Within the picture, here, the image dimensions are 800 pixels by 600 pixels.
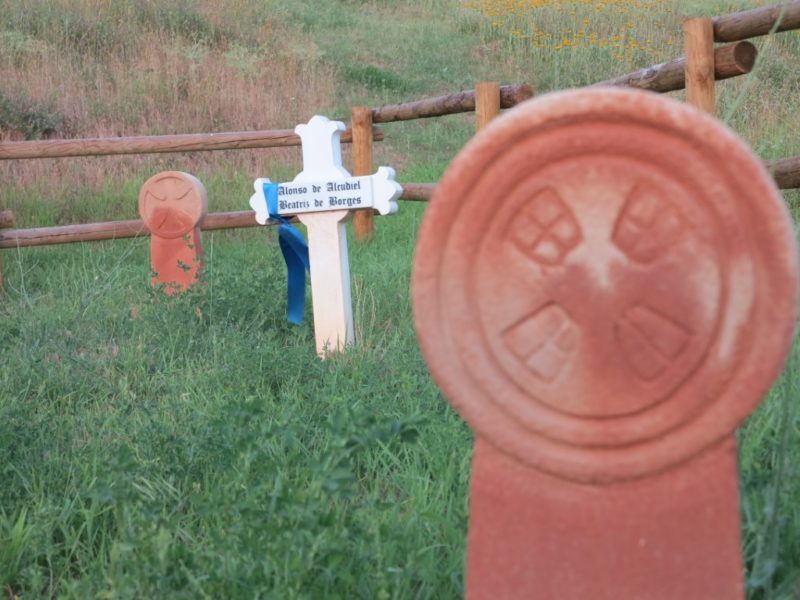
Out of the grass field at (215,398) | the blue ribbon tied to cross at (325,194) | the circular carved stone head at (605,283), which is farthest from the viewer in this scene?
the blue ribbon tied to cross at (325,194)

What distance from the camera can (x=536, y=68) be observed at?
1417 centimetres

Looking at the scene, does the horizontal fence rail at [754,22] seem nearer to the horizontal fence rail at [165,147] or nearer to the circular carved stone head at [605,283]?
the horizontal fence rail at [165,147]

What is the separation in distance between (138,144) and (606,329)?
230 inches

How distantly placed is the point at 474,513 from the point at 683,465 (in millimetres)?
388

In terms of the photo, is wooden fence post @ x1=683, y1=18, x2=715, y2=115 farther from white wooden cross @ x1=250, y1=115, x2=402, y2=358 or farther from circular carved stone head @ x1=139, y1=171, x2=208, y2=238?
circular carved stone head @ x1=139, y1=171, x2=208, y2=238

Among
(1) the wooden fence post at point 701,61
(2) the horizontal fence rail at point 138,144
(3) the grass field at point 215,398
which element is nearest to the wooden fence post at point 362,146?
(3) the grass field at point 215,398

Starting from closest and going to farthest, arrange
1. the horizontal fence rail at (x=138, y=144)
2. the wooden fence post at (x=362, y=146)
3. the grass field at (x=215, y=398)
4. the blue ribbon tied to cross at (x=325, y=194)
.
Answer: the grass field at (x=215, y=398) → the blue ribbon tied to cross at (x=325, y=194) → the horizontal fence rail at (x=138, y=144) → the wooden fence post at (x=362, y=146)

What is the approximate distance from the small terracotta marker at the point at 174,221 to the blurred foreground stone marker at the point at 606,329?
12.5 feet

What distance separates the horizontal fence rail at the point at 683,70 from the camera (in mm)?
4371

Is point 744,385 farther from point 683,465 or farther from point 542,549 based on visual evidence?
point 542,549

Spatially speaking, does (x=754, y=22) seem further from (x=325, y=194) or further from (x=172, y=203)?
(x=172, y=203)

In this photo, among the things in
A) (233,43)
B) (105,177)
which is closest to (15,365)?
(105,177)

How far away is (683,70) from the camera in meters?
4.61

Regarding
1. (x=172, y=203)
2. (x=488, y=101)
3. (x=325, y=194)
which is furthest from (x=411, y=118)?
(x=325, y=194)
